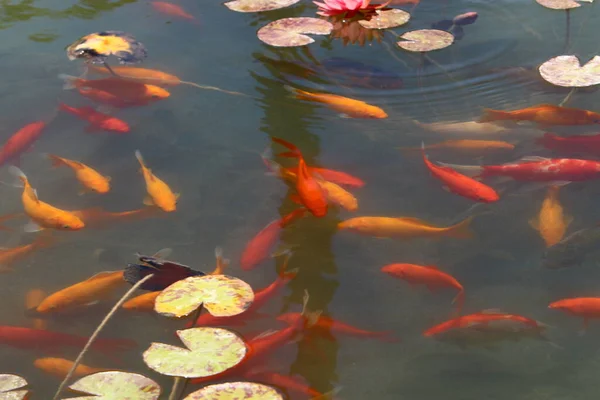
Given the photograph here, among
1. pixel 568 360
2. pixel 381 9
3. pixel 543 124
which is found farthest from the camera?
pixel 381 9

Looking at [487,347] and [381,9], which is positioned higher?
[381,9]

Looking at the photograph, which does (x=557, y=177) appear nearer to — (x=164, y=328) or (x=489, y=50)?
(x=489, y=50)

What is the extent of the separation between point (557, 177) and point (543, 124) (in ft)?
1.47

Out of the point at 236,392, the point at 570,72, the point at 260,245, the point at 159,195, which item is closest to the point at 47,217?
the point at 159,195

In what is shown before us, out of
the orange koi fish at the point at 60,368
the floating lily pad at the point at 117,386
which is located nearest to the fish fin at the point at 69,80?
the orange koi fish at the point at 60,368

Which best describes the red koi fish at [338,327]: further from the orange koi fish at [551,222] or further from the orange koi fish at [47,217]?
the orange koi fish at [47,217]

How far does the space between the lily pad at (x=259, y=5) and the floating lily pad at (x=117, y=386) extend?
2658 millimetres

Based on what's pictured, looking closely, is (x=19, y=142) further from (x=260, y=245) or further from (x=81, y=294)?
(x=260, y=245)

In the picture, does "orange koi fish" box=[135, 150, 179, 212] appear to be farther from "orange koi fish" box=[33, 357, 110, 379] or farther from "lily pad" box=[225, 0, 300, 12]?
"lily pad" box=[225, 0, 300, 12]

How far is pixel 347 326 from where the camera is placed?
2375 mm

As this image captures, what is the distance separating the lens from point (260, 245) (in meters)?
2.64

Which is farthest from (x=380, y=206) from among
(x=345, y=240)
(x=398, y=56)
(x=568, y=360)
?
(x=398, y=56)

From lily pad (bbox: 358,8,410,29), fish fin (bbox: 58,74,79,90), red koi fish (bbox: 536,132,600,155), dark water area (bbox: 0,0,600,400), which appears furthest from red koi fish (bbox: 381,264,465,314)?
fish fin (bbox: 58,74,79,90)

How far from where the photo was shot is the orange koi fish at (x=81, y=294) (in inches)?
97.0
